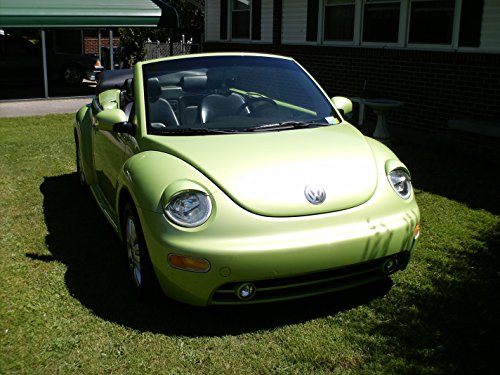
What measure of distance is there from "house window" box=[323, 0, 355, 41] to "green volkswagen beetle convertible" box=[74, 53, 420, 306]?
7.89 m

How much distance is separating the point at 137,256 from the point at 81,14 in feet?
43.3

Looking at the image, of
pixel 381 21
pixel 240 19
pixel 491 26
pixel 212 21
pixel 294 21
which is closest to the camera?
pixel 491 26

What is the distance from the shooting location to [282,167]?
361cm

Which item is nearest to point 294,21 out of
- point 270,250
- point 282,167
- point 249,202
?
point 282,167

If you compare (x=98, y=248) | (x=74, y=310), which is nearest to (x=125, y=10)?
(x=98, y=248)

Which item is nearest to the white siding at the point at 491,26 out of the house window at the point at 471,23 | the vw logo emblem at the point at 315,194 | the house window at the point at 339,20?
the house window at the point at 471,23

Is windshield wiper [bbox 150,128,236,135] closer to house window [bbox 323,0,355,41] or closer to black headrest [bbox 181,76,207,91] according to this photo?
black headrest [bbox 181,76,207,91]

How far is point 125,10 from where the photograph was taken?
635 inches

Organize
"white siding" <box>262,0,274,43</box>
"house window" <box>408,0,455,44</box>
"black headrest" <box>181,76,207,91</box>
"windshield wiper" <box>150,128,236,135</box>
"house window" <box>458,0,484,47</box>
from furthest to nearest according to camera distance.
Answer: "white siding" <box>262,0,274,43</box>
"house window" <box>408,0,455,44</box>
"house window" <box>458,0,484,47</box>
"black headrest" <box>181,76,207,91</box>
"windshield wiper" <box>150,128,236,135</box>

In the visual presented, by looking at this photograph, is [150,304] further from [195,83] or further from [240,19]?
[240,19]

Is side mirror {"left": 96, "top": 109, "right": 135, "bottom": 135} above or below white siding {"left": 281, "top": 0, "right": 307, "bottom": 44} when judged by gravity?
below

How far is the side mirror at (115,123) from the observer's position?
13.8ft

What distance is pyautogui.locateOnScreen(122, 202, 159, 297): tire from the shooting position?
11.9 ft

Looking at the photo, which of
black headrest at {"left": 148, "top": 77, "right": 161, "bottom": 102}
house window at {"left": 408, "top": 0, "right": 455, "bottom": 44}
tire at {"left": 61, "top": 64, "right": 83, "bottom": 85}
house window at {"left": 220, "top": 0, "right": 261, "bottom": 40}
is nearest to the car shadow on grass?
black headrest at {"left": 148, "top": 77, "right": 161, "bottom": 102}
